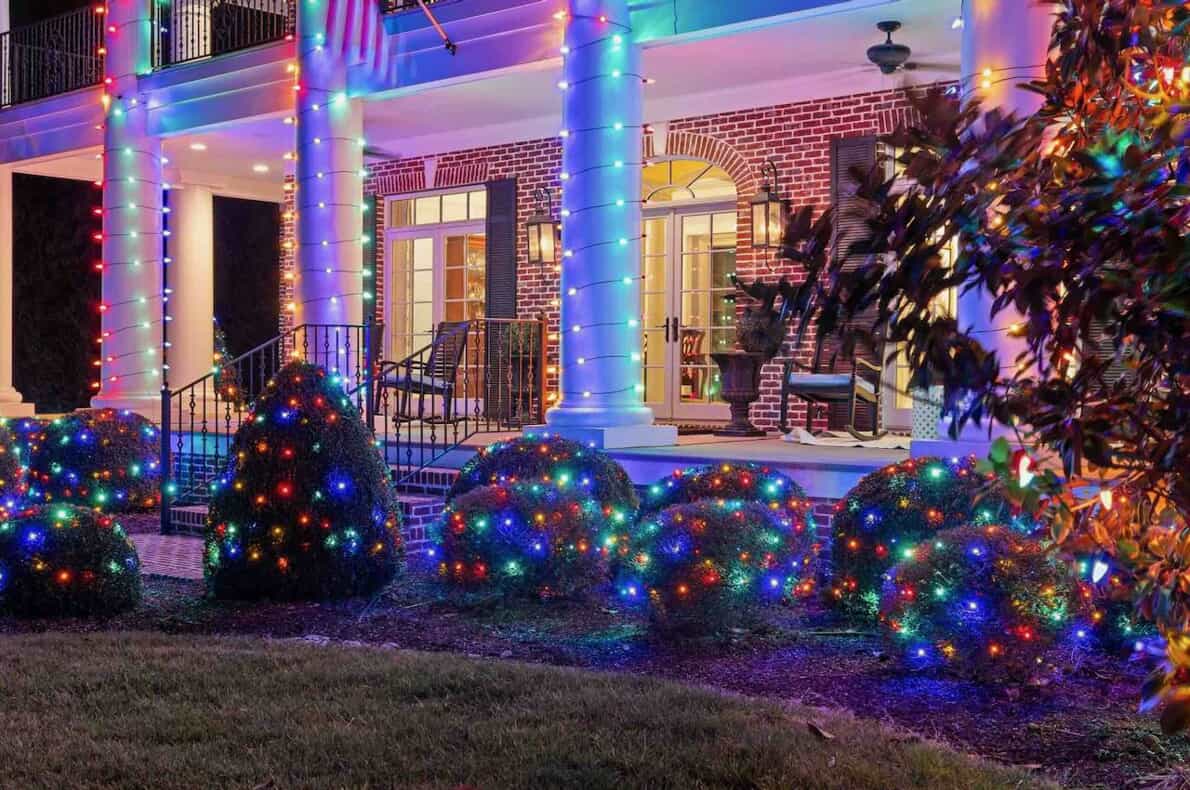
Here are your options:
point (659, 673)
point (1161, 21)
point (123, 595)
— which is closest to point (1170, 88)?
point (1161, 21)

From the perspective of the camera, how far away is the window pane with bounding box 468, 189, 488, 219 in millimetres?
13219

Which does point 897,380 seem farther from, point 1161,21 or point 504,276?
point 1161,21

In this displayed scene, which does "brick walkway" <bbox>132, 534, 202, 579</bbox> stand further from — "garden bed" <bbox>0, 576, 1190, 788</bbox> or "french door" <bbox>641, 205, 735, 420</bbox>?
"french door" <bbox>641, 205, 735, 420</bbox>

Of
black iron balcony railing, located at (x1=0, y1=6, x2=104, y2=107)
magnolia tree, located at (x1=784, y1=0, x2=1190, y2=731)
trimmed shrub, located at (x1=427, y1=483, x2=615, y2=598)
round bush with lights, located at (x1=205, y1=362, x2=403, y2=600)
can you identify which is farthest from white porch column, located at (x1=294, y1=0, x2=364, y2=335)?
magnolia tree, located at (x1=784, y1=0, x2=1190, y2=731)

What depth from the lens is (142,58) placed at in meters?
12.1

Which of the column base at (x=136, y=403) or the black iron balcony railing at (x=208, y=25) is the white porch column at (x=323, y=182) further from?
the column base at (x=136, y=403)

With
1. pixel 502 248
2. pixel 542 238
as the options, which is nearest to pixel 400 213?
pixel 502 248

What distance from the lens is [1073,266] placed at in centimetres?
138

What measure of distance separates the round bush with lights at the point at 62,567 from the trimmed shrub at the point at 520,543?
4.73 feet

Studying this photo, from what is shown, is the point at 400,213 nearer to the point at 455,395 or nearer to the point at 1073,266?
the point at 455,395

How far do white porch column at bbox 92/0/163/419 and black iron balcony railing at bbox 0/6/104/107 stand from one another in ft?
9.10

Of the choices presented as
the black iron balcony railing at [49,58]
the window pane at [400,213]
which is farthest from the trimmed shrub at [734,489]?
the black iron balcony railing at [49,58]

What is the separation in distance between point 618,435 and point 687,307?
12.8 ft

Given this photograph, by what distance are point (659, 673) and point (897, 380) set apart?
6.73m
